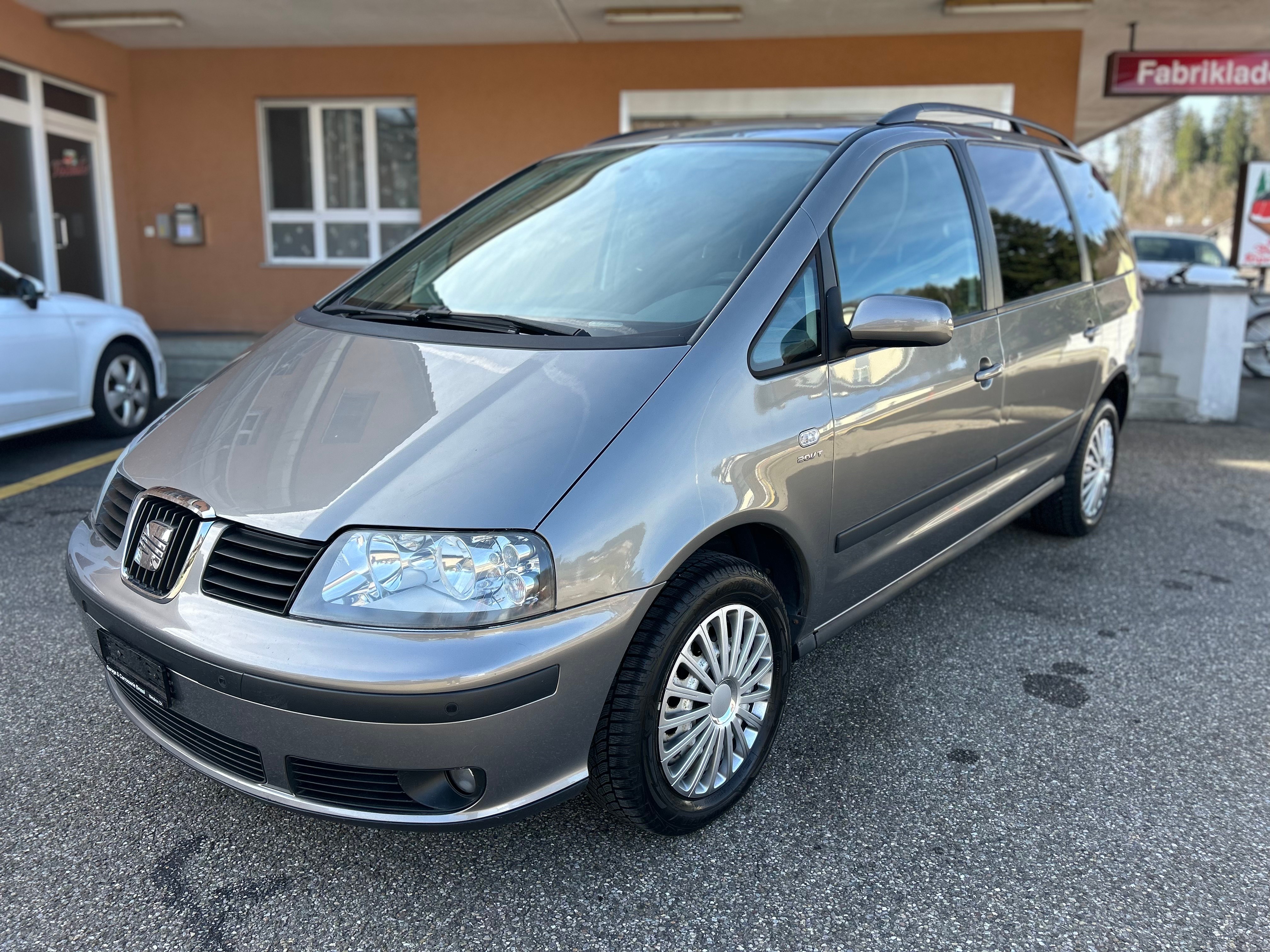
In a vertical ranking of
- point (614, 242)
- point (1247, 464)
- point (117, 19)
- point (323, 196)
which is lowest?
point (1247, 464)

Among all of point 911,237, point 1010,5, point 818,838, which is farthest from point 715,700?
point 1010,5

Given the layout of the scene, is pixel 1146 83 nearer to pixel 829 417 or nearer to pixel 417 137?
pixel 417 137

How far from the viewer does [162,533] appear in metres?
2.16

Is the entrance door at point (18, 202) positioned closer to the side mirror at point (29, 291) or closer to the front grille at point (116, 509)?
the side mirror at point (29, 291)

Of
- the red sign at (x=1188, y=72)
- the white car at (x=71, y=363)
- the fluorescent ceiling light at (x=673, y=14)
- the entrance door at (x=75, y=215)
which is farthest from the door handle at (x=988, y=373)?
the entrance door at (x=75, y=215)

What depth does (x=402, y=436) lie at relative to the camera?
7.14 ft

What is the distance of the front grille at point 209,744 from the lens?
6.69 ft

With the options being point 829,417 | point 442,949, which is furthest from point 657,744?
point 829,417

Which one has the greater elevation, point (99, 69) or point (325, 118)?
point (99, 69)

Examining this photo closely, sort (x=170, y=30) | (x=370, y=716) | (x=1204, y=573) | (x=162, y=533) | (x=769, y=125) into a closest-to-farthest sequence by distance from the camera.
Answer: (x=370, y=716), (x=162, y=533), (x=769, y=125), (x=1204, y=573), (x=170, y=30)

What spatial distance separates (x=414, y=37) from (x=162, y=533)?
28.2 ft

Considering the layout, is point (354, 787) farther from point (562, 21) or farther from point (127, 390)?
point (562, 21)

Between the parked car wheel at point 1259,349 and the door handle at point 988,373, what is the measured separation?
31.8ft

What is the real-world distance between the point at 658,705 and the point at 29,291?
17.5 feet
